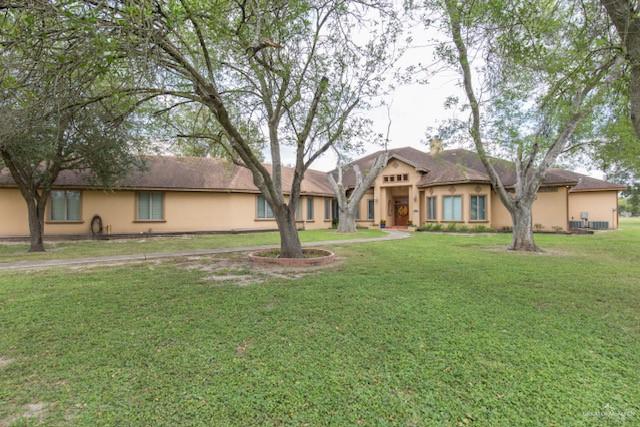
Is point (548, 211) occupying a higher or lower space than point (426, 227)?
higher

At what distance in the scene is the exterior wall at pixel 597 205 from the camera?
23297 millimetres

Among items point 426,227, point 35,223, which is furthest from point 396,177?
point 35,223

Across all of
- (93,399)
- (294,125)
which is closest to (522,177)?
(294,125)

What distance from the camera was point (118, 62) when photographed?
4.79 metres

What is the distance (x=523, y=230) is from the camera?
39.5ft

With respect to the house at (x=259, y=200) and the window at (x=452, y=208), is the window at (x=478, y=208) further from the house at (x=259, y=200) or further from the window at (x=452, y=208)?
the window at (x=452, y=208)

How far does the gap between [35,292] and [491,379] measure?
7.73 meters

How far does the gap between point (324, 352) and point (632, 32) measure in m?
5.72

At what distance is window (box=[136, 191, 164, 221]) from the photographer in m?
18.2

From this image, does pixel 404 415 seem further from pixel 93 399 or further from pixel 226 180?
pixel 226 180

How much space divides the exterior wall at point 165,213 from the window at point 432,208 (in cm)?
1113

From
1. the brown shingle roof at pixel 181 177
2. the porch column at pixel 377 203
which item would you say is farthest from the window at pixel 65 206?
the porch column at pixel 377 203

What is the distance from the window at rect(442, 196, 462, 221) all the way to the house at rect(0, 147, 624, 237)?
0.20ft

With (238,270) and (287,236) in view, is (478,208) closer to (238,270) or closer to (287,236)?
(287,236)
